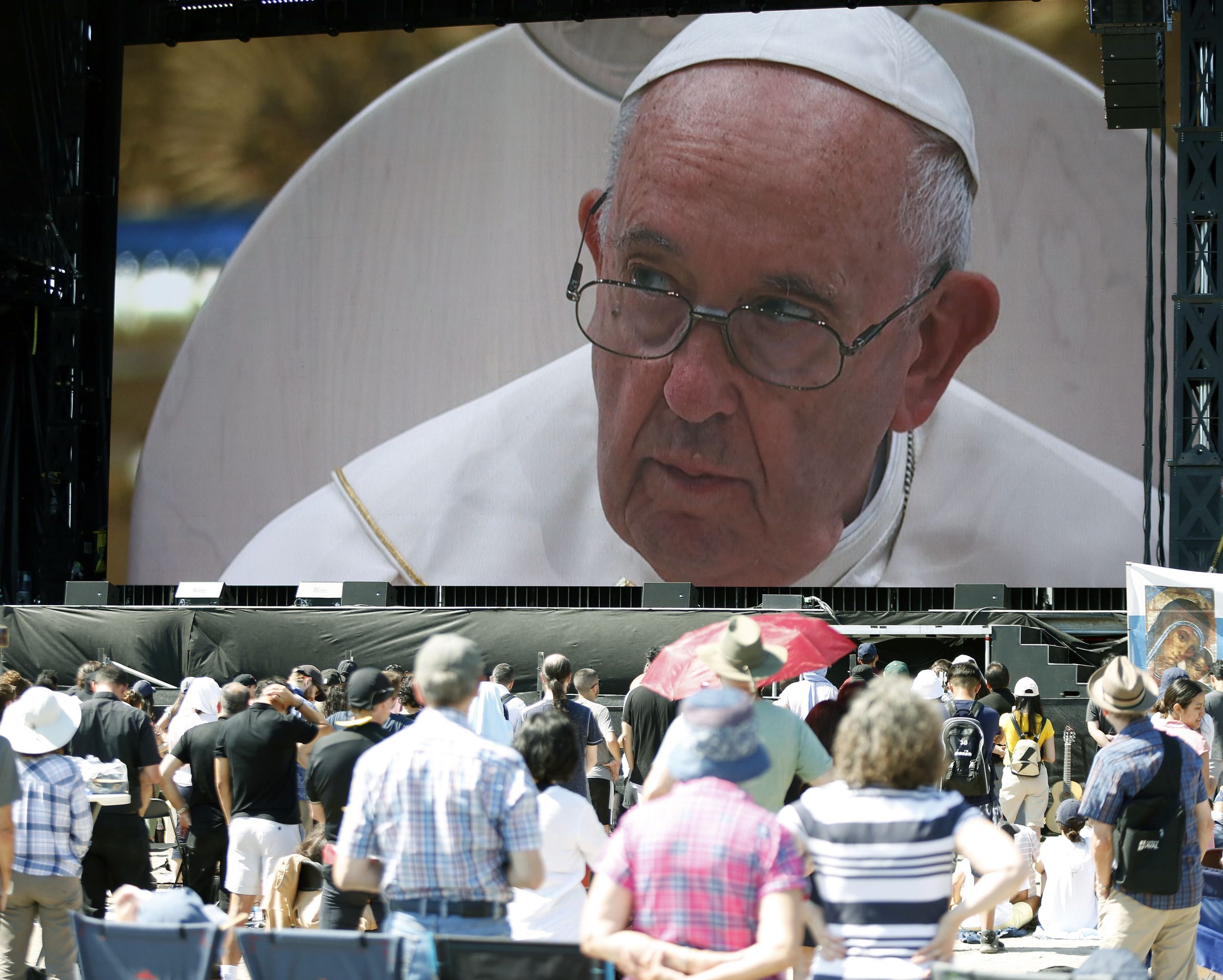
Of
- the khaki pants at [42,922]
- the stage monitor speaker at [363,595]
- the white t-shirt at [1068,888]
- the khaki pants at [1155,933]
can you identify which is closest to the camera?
the khaki pants at [1155,933]

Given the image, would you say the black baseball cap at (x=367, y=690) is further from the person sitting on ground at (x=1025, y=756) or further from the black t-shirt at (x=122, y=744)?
the person sitting on ground at (x=1025, y=756)

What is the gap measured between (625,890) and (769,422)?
10.4 m

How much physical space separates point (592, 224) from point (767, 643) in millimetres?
8725

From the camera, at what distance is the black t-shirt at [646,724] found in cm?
689

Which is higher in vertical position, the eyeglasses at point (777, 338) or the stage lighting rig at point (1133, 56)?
the stage lighting rig at point (1133, 56)

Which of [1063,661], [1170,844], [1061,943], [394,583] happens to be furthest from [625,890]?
[394,583]

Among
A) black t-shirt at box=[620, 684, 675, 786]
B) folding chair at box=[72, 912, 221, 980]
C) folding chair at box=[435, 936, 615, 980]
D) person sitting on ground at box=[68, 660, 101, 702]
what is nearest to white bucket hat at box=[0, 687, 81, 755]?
person sitting on ground at box=[68, 660, 101, 702]

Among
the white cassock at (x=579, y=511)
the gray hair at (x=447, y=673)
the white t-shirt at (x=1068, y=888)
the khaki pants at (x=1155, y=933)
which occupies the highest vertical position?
the white cassock at (x=579, y=511)

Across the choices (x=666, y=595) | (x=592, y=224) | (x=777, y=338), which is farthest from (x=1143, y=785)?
(x=592, y=224)

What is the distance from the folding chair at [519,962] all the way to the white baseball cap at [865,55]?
36.9ft

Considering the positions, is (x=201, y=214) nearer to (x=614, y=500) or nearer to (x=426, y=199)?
(x=426, y=199)

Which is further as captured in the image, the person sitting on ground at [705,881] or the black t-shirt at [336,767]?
the black t-shirt at [336,767]

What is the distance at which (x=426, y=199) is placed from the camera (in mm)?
14750

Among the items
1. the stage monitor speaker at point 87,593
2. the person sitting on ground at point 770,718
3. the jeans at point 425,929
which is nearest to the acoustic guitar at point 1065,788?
the person sitting on ground at point 770,718
